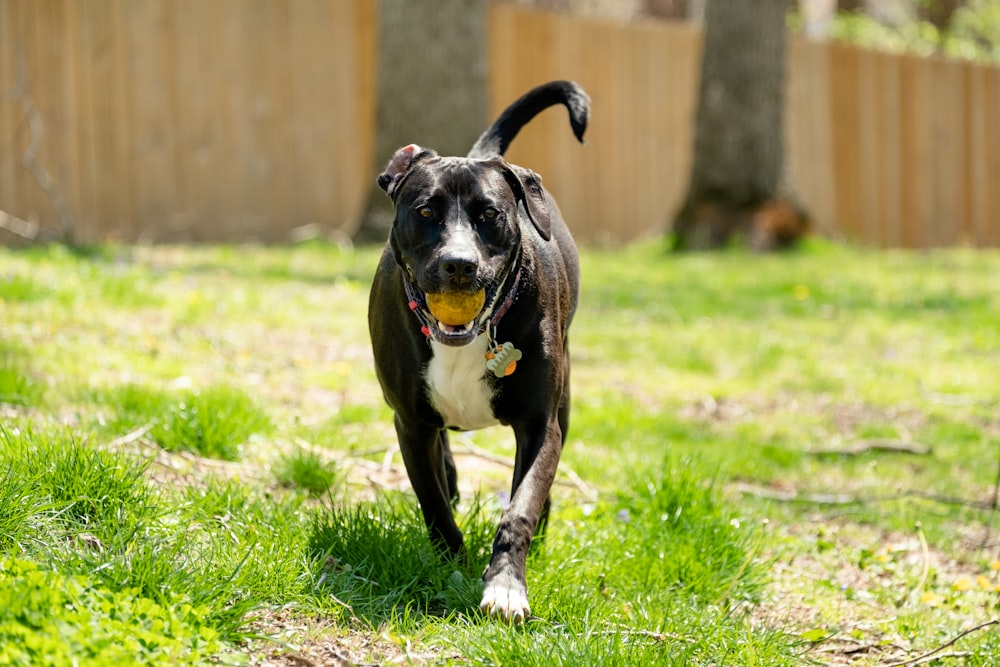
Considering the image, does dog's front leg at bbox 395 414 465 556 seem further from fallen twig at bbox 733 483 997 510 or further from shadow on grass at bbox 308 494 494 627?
fallen twig at bbox 733 483 997 510

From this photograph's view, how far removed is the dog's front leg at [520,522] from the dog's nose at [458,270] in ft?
1.82

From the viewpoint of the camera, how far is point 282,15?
11.7 meters

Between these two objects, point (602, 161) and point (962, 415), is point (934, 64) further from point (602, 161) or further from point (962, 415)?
point (962, 415)

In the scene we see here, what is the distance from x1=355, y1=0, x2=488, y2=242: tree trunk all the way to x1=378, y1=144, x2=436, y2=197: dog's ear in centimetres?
691

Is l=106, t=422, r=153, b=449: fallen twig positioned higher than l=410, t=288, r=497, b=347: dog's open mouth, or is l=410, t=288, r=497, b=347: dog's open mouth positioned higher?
l=410, t=288, r=497, b=347: dog's open mouth

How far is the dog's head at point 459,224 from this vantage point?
10.8 ft

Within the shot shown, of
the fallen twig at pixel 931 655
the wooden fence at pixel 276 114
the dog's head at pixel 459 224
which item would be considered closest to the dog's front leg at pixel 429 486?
the dog's head at pixel 459 224

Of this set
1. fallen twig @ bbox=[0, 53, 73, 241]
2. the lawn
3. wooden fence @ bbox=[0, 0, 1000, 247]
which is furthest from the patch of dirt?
wooden fence @ bbox=[0, 0, 1000, 247]

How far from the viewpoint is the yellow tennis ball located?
3.31m

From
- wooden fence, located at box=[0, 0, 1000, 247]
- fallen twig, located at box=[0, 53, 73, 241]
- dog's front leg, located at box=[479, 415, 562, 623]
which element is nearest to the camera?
dog's front leg, located at box=[479, 415, 562, 623]

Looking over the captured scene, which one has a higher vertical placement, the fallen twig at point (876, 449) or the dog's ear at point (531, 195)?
the dog's ear at point (531, 195)

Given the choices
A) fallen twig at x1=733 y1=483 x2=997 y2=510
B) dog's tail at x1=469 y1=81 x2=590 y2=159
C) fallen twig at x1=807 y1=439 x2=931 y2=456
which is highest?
dog's tail at x1=469 y1=81 x2=590 y2=159

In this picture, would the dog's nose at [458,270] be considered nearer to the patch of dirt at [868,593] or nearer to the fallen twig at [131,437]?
the patch of dirt at [868,593]

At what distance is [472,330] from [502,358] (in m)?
0.17
